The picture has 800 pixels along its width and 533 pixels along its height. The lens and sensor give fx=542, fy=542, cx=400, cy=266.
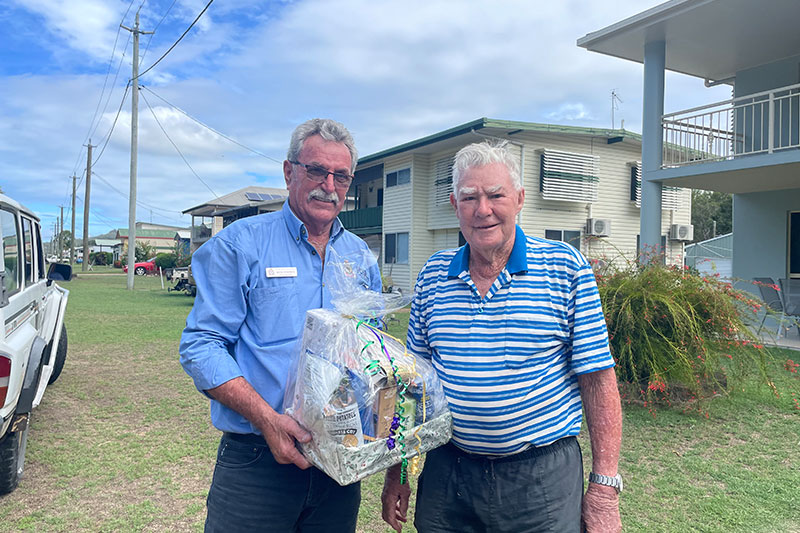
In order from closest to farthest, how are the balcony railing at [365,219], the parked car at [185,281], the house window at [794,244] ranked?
the house window at [794,244] → the parked car at [185,281] → the balcony railing at [365,219]

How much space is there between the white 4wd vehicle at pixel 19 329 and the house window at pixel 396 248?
16.0 m

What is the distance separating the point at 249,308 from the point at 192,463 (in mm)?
3140

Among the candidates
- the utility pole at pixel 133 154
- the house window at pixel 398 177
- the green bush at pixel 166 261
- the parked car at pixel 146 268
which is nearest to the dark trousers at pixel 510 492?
the house window at pixel 398 177

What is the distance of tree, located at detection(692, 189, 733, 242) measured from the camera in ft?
168

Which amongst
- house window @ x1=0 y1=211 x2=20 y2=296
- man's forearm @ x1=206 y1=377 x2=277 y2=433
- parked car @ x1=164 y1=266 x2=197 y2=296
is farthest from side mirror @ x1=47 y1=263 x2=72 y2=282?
parked car @ x1=164 y1=266 x2=197 y2=296

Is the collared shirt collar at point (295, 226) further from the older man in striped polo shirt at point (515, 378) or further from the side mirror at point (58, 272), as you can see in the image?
the side mirror at point (58, 272)

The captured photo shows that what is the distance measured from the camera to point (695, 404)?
19.3ft

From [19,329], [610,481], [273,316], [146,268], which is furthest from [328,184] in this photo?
[146,268]

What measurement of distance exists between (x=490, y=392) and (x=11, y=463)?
3.64 meters

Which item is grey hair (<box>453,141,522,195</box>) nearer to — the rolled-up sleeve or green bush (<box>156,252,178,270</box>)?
the rolled-up sleeve

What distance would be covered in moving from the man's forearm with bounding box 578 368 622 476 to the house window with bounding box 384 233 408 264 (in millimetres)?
19148

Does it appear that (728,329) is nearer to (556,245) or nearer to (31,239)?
(556,245)

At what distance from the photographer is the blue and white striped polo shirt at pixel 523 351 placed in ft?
6.16

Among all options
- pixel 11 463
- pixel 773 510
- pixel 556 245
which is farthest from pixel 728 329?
pixel 11 463
